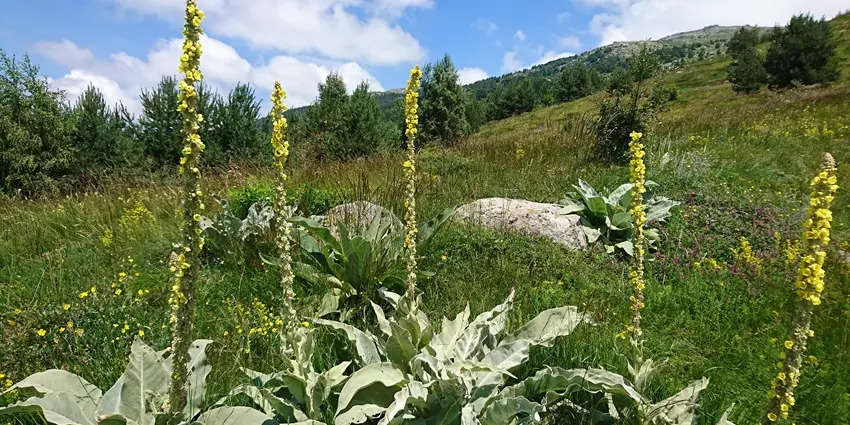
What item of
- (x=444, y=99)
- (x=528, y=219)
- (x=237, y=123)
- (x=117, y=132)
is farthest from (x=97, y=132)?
(x=444, y=99)

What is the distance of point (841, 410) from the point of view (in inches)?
101

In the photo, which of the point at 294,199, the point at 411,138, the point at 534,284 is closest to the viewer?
the point at 411,138

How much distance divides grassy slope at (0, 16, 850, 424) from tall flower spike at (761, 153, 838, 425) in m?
0.89

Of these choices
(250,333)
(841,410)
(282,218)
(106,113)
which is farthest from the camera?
(106,113)

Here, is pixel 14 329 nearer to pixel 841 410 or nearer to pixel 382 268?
pixel 382 268

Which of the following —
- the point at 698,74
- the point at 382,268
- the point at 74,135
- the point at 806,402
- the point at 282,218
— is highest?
the point at 698,74

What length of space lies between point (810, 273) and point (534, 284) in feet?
9.03

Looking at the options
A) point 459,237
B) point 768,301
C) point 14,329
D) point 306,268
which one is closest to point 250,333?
point 306,268

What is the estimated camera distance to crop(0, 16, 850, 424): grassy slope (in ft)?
9.84

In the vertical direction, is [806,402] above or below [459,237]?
below

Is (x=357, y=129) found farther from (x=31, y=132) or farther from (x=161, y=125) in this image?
(x=31, y=132)

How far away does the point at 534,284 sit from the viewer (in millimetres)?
4453

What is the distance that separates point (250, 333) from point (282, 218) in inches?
56.5

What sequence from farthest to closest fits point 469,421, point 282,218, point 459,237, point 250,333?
point 459,237 < point 250,333 < point 282,218 < point 469,421
